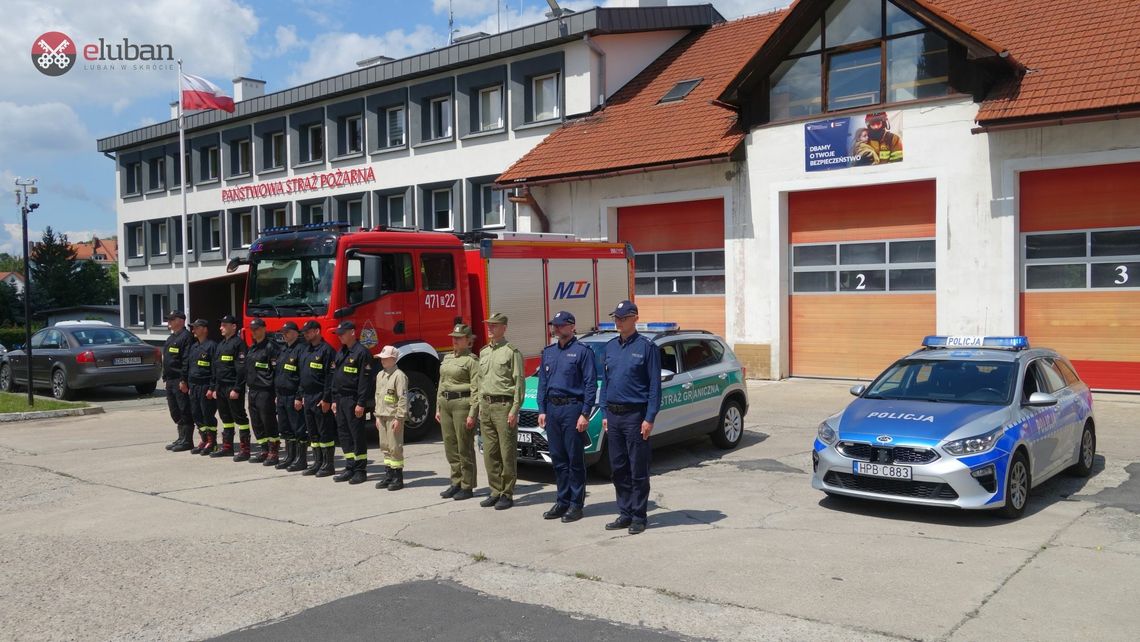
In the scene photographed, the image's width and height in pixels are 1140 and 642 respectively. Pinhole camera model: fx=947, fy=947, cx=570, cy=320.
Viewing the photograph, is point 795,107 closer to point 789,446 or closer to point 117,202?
point 789,446

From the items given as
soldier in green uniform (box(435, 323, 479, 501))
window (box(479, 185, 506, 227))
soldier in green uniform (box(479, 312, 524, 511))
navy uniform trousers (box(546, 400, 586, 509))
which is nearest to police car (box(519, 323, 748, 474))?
soldier in green uniform (box(435, 323, 479, 501))

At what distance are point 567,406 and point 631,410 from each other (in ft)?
2.21

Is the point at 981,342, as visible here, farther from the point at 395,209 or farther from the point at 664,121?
the point at 395,209

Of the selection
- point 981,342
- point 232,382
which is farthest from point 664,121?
point 981,342

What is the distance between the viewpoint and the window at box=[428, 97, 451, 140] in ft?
88.4

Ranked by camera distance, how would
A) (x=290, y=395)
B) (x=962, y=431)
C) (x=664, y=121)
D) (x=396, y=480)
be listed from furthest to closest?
(x=664, y=121)
(x=290, y=395)
(x=396, y=480)
(x=962, y=431)

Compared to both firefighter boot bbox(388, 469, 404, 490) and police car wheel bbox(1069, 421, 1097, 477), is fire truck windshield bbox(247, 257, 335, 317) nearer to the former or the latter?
firefighter boot bbox(388, 469, 404, 490)

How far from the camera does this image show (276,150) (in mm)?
32781

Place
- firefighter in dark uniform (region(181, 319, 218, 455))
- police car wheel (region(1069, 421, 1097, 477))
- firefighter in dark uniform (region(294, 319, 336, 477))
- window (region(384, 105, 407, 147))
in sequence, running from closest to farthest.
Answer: police car wheel (region(1069, 421, 1097, 477)), firefighter in dark uniform (region(294, 319, 336, 477)), firefighter in dark uniform (region(181, 319, 218, 455)), window (region(384, 105, 407, 147))

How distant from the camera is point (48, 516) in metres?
8.66

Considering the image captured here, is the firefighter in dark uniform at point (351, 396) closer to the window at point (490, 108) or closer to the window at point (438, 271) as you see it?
the window at point (438, 271)

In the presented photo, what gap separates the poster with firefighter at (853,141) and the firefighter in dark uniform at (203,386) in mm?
11181

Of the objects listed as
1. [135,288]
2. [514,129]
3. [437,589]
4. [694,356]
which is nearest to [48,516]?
[437,589]

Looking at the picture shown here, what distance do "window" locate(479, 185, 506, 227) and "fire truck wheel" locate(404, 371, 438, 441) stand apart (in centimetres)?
1282
